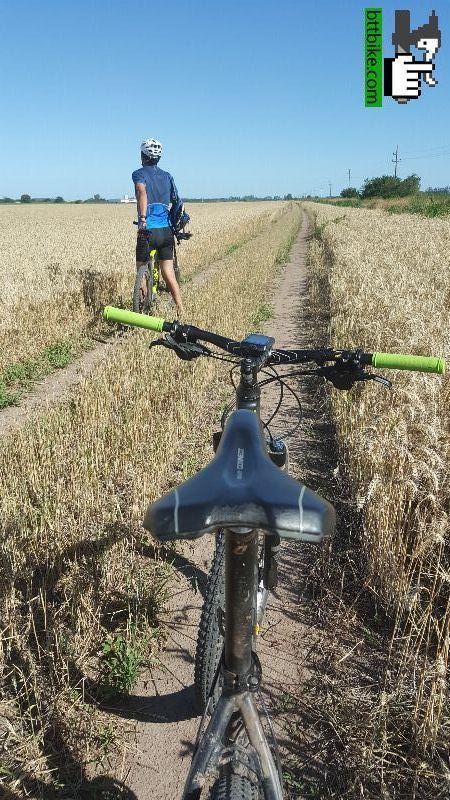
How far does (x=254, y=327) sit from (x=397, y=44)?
673cm

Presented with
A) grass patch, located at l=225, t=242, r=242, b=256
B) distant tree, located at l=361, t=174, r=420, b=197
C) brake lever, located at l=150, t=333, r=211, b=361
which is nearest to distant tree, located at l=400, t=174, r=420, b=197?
distant tree, located at l=361, t=174, r=420, b=197

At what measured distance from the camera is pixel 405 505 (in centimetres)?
311

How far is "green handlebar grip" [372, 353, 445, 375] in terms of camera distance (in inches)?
66.4

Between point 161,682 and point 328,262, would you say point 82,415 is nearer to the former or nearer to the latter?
point 161,682

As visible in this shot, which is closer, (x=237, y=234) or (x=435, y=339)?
(x=435, y=339)

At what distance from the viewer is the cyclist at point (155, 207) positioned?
7316 millimetres

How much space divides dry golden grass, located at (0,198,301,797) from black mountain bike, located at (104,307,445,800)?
808 mm

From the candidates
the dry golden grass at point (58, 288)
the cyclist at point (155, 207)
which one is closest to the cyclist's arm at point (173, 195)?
the cyclist at point (155, 207)

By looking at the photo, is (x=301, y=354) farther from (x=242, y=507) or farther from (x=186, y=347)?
(x=242, y=507)

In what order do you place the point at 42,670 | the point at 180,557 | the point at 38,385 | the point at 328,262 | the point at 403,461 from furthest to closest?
the point at 328,262 < the point at 38,385 < the point at 180,557 < the point at 403,461 < the point at 42,670

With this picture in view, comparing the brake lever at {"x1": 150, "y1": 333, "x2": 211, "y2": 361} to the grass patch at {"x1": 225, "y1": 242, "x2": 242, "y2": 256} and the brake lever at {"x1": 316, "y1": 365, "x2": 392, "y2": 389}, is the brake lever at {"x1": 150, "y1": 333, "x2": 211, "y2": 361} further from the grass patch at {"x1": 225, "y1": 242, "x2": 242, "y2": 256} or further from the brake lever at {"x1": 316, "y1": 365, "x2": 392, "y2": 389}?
the grass patch at {"x1": 225, "y1": 242, "x2": 242, "y2": 256}

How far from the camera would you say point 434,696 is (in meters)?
1.99

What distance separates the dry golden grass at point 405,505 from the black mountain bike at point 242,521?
85 cm

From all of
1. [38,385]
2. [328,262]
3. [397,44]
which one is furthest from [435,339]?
[328,262]
